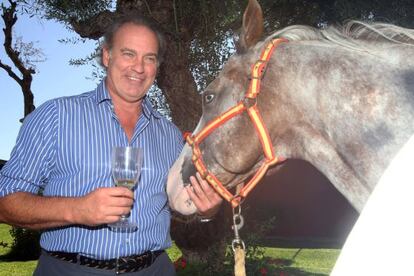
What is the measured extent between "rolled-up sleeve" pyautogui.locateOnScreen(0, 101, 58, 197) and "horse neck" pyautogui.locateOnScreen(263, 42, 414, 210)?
127 cm

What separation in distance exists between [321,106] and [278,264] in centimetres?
699

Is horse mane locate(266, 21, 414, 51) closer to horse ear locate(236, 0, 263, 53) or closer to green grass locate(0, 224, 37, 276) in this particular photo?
horse ear locate(236, 0, 263, 53)

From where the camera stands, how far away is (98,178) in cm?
271

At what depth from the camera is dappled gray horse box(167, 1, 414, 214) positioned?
2.32 m

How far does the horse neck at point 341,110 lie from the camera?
229cm

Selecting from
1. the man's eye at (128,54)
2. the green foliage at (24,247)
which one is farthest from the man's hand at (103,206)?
the green foliage at (24,247)

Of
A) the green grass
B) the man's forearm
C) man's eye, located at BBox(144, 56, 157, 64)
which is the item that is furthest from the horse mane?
the green grass

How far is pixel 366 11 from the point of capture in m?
7.14

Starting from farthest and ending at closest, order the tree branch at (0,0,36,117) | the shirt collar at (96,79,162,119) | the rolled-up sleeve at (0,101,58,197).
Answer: the tree branch at (0,0,36,117) → the shirt collar at (96,79,162,119) → the rolled-up sleeve at (0,101,58,197)

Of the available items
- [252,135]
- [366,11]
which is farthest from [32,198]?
[366,11]

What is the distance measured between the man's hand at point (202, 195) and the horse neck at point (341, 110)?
562 mm

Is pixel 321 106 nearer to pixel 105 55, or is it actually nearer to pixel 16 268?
pixel 105 55

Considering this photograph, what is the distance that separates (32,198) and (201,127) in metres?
1.10

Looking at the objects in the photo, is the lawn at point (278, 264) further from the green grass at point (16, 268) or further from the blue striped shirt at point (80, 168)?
the blue striped shirt at point (80, 168)
